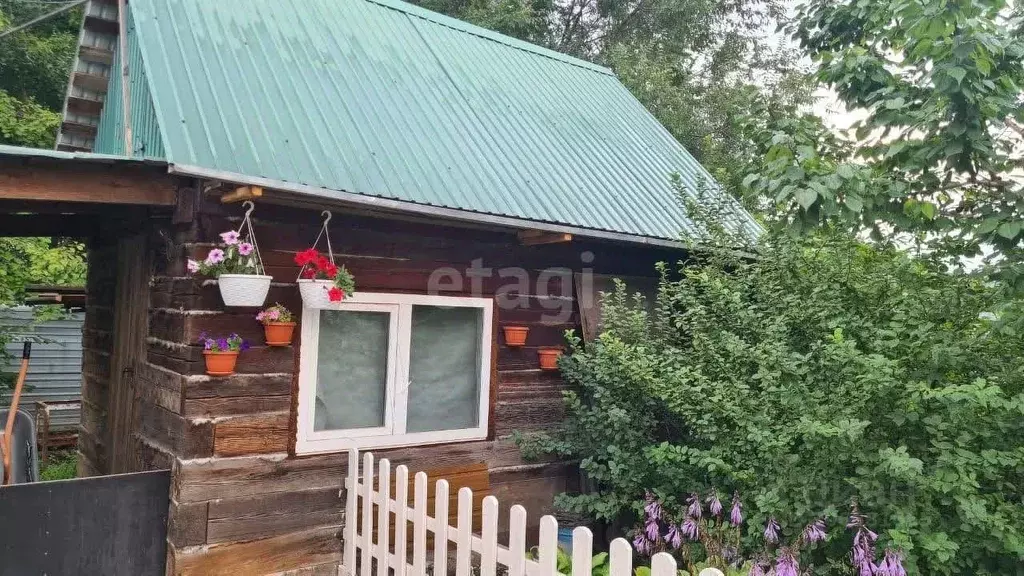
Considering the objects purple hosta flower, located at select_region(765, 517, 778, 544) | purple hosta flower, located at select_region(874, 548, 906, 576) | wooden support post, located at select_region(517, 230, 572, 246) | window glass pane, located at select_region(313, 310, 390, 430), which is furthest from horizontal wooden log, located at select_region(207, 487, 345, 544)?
purple hosta flower, located at select_region(874, 548, 906, 576)

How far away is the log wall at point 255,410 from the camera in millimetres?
4176

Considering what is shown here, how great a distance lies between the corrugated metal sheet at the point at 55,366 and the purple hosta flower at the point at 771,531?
11.2m

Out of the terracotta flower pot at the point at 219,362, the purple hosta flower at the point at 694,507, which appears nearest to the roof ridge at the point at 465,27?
the terracotta flower pot at the point at 219,362

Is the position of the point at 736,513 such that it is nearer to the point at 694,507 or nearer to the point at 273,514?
the point at 694,507

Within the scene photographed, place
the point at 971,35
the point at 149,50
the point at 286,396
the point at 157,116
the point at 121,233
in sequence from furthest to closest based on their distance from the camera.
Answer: the point at 121,233 < the point at 149,50 < the point at 286,396 < the point at 157,116 < the point at 971,35

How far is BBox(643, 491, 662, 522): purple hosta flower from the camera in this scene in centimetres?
481

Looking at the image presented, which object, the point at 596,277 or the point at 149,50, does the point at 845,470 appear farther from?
Result: the point at 149,50

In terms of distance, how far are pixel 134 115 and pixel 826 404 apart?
553 centimetres

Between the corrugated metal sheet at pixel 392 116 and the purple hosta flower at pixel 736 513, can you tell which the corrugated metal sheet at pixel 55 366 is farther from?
the purple hosta flower at pixel 736 513

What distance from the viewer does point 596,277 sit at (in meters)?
6.26

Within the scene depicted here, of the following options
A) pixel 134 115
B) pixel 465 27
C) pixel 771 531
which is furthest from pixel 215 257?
pixel 465 27

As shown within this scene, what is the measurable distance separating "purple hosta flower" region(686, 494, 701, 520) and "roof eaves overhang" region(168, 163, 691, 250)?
2073mm

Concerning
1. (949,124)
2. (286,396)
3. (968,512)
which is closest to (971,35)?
(949,124)

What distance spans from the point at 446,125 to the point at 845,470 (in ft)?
13.5
